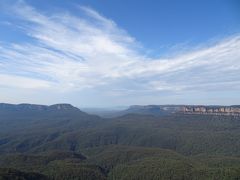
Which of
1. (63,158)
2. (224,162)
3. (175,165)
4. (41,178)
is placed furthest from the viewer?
(63,158)

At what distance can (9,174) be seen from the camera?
12400cm

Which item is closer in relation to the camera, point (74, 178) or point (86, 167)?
point (74, 178)

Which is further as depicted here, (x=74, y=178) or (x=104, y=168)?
(x=104, y=168)

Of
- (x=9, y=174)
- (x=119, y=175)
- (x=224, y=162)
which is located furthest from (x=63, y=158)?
(x=224, y=162)

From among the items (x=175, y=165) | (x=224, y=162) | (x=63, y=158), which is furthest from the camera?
(x=63, y=158)

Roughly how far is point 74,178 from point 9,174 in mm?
36614

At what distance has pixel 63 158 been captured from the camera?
19900 cm

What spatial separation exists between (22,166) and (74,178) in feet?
122

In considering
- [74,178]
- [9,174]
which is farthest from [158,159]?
[9,174]

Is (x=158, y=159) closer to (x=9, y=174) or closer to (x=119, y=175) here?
(x=119, y=175)

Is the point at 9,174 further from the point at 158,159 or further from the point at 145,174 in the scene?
the point at 158,159

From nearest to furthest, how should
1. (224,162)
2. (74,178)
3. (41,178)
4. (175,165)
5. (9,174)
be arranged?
(9,174) → (41,178) → (74,178) → (175,165) → (224,162)

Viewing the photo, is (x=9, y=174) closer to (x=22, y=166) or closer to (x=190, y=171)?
(x=22, y=166)

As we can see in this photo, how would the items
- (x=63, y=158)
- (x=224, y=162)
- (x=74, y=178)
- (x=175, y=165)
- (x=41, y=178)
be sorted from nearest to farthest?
(x=41, y=178)
(x=74, y=178)
(x=175, y=165)
(x=224, y=162)
(x=63, y=158)
